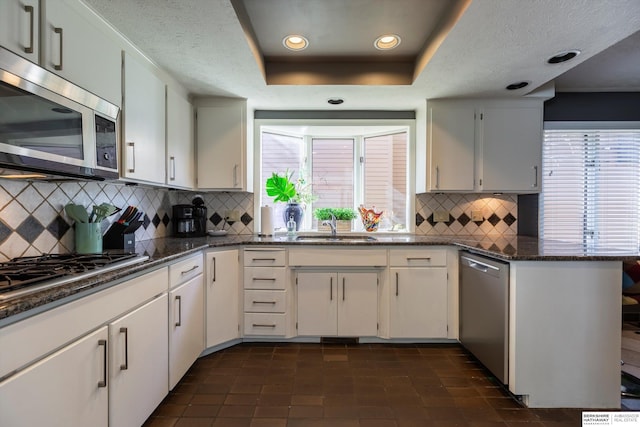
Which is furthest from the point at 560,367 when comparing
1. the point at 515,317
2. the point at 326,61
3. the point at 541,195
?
the point at 326,61

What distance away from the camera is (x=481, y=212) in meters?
3.19

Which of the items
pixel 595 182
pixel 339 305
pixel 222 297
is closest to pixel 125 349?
pixel 222 297

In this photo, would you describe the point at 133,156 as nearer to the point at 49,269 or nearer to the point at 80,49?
the point at 80,49

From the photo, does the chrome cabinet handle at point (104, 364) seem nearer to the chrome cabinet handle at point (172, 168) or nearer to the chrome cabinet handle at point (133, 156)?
the chrome cabinet handle at point (133, 156)

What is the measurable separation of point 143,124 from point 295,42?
1170 millimetres

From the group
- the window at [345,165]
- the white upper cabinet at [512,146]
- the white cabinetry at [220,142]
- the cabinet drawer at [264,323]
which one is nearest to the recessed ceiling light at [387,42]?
the window at [345,165]

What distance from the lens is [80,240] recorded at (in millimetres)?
1759

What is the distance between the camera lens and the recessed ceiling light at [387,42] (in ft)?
7.21

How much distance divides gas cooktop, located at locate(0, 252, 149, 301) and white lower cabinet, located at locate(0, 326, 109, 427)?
22 centimetres

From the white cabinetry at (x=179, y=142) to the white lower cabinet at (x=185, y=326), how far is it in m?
0.86

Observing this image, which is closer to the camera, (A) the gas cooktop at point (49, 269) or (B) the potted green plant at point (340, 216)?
(A) the gas cooktop at point (49, 269)

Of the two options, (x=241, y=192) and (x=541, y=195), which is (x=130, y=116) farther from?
(x=541, y=195)

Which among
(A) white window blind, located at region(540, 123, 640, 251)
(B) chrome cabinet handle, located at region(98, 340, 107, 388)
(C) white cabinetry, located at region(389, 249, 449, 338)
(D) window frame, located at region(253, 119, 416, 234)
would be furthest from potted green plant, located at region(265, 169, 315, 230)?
(A) white window blind, located at region(540, 123, 640, 251)

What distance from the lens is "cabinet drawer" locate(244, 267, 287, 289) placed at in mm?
2615
